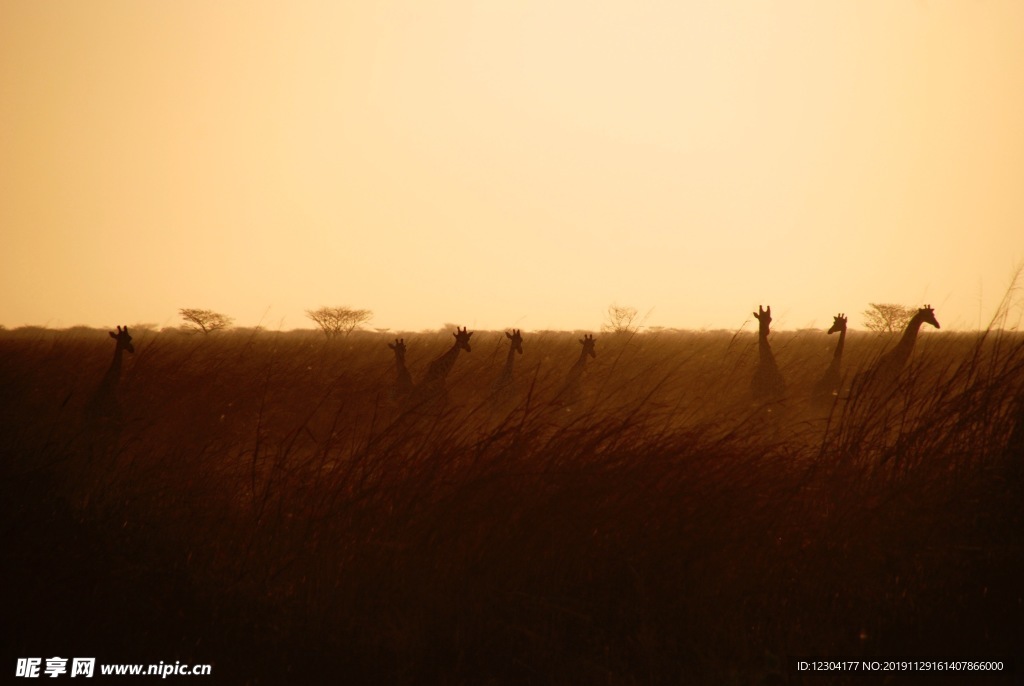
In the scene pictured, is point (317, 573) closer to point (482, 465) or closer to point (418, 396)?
point (482, 465)

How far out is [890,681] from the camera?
254 centimetres

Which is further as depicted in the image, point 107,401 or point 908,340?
point 908,340

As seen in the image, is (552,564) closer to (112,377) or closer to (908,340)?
(112,377)

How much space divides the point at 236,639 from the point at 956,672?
9.48 ft

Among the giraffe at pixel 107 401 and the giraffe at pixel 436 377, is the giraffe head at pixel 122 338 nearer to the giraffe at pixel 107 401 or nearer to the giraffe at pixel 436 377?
the giraffe at pixel 107 401

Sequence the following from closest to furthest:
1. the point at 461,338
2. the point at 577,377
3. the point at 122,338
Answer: the point at 122,338 < the point at 577,377 < the point at 461,338

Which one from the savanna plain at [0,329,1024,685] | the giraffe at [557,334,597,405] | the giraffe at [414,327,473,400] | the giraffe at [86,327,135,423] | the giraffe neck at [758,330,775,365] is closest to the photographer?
the savanna plain at [0,329,1024,685]

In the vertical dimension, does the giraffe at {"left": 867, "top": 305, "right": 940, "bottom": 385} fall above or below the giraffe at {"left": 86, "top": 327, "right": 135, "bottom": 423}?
above

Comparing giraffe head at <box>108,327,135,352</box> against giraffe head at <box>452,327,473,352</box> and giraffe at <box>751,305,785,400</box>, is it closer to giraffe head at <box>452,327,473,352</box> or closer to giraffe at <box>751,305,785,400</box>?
giraffe head at <box>452,327,473,352</box>

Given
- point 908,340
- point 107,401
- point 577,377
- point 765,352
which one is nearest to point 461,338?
point 577,377

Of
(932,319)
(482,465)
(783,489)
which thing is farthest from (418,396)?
(932,319)

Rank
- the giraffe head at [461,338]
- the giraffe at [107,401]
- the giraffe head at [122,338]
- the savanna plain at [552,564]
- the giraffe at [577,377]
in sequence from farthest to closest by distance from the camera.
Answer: the giraffe head at [461,338]
the giraffe at [577,377]
the giraffe head at [122,338]
the giraffe at [107,401]
the savanna plain at [552,564]

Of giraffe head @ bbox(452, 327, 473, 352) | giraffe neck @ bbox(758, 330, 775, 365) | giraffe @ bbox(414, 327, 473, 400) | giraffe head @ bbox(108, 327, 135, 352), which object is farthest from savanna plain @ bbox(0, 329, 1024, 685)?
giraffe head @ bbox(452, 327, 473, 352)

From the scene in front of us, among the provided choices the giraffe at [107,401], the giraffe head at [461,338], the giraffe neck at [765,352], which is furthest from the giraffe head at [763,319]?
the giraffe at [107,401]
